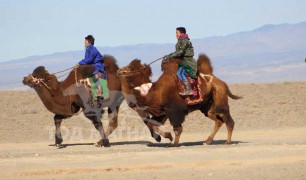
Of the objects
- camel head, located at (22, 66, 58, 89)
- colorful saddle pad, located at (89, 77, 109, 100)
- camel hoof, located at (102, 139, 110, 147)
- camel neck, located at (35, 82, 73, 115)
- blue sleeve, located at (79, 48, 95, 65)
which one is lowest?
camel hoof, located at (102, 139, 110, 147)

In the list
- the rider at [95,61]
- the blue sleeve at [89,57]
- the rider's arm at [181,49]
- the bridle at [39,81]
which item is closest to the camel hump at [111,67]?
the rider at [95,61]

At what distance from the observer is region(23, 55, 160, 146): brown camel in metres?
18.4

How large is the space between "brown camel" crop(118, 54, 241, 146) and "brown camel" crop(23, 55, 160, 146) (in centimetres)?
92

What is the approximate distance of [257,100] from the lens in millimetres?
33719

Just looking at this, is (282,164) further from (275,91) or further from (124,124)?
(275,91)

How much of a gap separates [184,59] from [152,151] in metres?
2.29

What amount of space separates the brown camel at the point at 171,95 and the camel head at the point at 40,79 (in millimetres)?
1801

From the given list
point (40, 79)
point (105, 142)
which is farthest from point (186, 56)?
point (40, 79)

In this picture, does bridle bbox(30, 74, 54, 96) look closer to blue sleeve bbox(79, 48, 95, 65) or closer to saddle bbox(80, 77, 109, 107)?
saddle bbox(80, 77, 109, 107)

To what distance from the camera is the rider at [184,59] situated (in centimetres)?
1734

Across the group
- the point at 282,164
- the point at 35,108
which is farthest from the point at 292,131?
the point at 35,108

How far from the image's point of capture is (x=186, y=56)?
17672 millimetres

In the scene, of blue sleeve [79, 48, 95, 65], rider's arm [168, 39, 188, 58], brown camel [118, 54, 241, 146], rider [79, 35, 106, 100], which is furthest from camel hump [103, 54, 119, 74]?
rider's arm [168, 39, 188, 58]

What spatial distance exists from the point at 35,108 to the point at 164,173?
65.6ft
